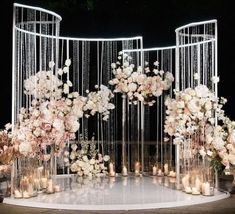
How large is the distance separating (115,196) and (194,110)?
1869 millimetres

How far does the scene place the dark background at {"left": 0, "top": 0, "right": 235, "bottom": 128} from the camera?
15.6m

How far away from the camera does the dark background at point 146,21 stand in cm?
1561

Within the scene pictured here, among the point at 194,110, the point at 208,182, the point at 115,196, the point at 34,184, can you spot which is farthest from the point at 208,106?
the point at 34,184

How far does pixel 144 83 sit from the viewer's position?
38.7ft

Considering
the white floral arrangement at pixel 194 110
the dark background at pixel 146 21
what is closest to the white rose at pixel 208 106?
the white floral arrangement at pixel 194 110

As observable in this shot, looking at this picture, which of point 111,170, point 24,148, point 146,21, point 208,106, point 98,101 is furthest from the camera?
point 146,21

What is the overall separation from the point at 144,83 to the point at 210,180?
3.01 m

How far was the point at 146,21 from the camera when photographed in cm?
1684

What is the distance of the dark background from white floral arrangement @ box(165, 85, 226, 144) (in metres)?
6.04

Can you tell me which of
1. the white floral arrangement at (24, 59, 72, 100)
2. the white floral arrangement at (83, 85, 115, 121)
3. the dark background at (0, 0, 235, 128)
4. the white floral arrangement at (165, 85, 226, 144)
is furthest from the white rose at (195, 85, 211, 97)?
the dark background at (0, 0, 235, 128)

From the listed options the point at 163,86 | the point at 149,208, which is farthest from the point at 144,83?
the point at 149,208

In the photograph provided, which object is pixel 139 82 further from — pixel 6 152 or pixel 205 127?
pixel 6 152

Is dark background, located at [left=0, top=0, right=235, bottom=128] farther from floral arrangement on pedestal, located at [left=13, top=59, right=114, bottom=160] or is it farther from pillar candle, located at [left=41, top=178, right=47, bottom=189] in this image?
pillar candle, located at [left=41, top=178, right=47, bottom=189]

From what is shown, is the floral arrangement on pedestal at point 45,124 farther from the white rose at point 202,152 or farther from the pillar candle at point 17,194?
the white rose at point 202,152
